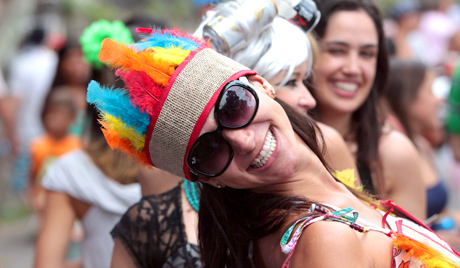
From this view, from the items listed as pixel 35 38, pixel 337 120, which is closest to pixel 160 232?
pixel 337 120

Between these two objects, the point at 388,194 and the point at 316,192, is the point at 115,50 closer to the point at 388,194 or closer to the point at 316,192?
the point at 316,192

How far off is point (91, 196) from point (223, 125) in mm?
1515

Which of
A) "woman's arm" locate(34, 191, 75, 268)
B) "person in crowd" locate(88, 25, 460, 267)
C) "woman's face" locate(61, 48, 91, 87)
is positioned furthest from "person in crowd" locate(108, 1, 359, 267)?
"woman's face" locate(61, 48, 91, 87)

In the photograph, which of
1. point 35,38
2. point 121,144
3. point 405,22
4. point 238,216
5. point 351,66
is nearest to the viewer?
point 121,144

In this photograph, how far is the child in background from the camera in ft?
16.9

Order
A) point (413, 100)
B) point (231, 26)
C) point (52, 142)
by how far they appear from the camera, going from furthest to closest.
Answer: point (52, 142) < point (413, 100) < point (231, 26)

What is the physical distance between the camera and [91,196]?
2.79 metres

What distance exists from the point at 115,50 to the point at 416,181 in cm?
195

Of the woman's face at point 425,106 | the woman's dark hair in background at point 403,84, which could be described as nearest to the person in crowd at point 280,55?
the woman's dark hair in background at point 403,84

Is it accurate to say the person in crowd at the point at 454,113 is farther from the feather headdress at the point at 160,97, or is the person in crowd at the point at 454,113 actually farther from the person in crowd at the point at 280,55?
the feather headdress at the point at 160,97

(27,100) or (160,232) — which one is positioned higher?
(160,232)

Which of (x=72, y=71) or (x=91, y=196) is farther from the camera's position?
(x=72, y=71)

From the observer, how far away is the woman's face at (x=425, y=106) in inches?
168

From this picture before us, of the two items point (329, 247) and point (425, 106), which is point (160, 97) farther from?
point (425, 106)
